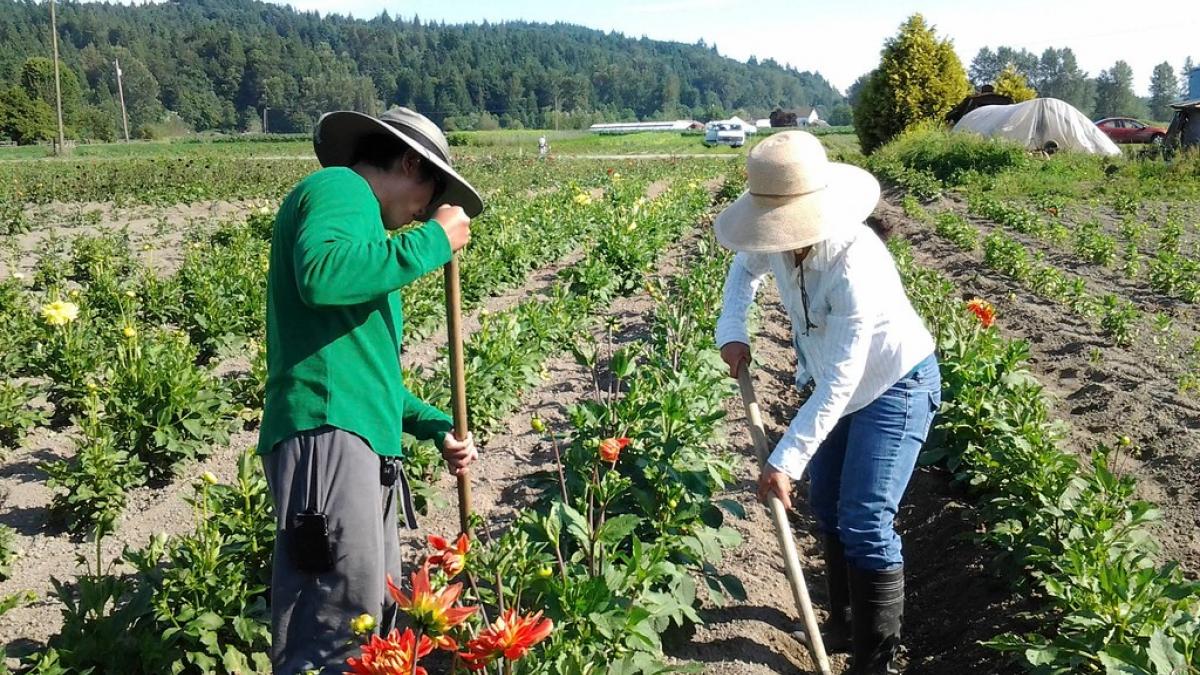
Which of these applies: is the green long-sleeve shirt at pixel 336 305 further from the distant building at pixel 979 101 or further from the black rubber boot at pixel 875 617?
the distant building at pixel 979 101

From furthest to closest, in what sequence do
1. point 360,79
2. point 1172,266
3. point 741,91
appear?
point 741,91 → point 360,79 → point 1172,266

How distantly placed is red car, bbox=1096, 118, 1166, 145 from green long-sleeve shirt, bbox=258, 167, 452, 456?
3875 centimetres

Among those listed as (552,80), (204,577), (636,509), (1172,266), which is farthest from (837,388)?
(552,80)

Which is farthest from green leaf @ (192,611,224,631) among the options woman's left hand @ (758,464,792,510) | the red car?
the red car

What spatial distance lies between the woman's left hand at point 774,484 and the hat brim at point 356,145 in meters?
1.10

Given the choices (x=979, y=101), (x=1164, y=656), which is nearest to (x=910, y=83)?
(x=979, y=101)

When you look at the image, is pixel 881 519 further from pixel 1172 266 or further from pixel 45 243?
pixel 45 243

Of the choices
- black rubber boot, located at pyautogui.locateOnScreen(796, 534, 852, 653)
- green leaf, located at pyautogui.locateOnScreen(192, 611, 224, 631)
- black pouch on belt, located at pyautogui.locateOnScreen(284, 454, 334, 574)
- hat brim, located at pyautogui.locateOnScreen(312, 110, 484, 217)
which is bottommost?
black rubber boot, located at pyautogui.locateOnScreen(796, 534, 852, 653)

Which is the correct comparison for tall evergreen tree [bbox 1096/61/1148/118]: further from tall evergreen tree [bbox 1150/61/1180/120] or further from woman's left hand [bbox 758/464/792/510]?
woman's left hand [bbox 758/464/792/510]

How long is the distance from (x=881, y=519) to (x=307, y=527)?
179 cm

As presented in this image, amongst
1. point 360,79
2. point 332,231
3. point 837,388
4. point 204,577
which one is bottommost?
point 204,577

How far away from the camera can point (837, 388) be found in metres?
2.60

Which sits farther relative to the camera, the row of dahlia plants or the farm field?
the farm field

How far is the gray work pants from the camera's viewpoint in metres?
2.07
